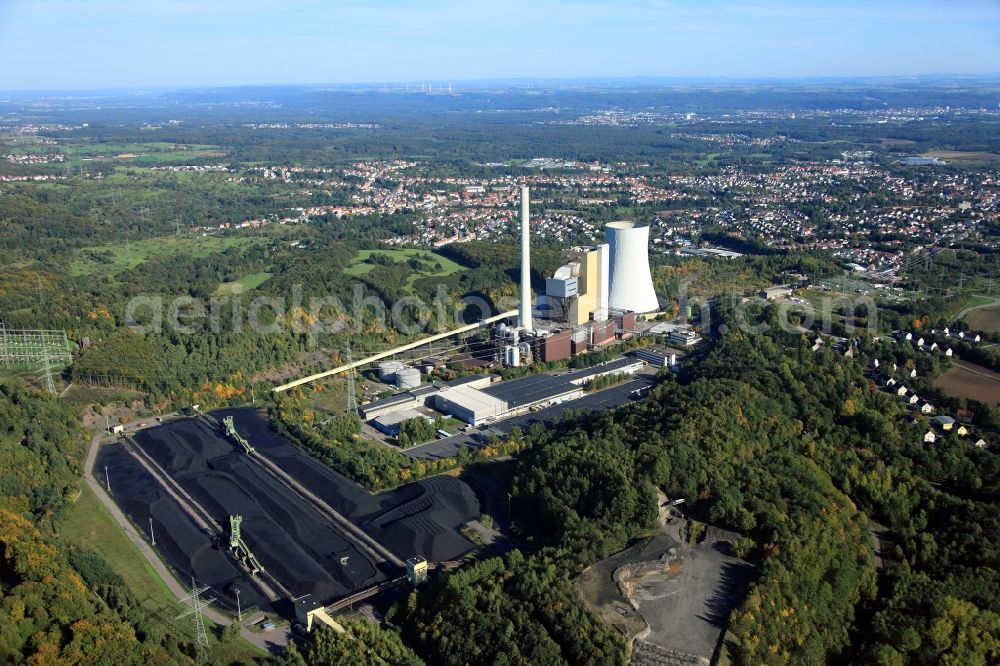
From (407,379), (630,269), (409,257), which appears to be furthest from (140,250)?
(630,269)

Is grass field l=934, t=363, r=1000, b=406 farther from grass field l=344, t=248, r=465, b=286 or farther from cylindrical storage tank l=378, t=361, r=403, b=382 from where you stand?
grass field l=344, t=248, r=465, b=286

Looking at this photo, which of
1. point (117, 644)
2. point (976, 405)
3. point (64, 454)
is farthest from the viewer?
point (976, 405)

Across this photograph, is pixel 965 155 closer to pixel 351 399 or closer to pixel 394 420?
pixel 394 420

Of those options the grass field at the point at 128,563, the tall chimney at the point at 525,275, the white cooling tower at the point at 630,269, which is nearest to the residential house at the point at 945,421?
the white cooling tower at the point at 630,269

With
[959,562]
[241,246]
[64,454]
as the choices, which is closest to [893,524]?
[959,562]

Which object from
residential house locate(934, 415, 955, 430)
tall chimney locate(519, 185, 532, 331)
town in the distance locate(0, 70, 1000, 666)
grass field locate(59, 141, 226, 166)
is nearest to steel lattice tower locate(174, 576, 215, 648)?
town in the distance locate(0, 70, 1000, 666)

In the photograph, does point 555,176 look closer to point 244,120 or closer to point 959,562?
point 959,562
